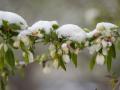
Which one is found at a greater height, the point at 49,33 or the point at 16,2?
the point at 16,2

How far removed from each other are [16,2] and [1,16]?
18.1 feet

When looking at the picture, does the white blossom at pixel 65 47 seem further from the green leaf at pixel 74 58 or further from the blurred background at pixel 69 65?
the blurred background at pixel 69 65

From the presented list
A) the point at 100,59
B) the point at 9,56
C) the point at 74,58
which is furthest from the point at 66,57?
the point at 9,56

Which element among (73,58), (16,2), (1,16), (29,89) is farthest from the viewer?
(16,2)

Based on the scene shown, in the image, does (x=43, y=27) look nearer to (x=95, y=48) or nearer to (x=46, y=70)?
(x=95, y=48)

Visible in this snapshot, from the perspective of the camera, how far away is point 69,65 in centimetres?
648

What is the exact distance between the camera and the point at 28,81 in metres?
6.56

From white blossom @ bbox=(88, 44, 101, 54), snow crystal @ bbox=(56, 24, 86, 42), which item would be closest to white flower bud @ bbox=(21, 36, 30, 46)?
snow crystal @ bbox=(56, 24, 86, 42)

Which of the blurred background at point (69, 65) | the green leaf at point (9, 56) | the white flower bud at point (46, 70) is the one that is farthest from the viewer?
the blurred background at point (69, 65)

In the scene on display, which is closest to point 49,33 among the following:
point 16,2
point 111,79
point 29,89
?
point 111,79

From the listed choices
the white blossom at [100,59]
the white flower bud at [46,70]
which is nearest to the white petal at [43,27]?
the white blossom at [100,59]

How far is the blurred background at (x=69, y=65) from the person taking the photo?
5914mm

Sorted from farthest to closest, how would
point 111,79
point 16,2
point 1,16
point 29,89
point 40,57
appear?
point 16,2, point 29,89, point 40,57, point 111,79, point 1,16

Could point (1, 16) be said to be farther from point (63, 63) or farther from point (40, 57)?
point (40, 57)
